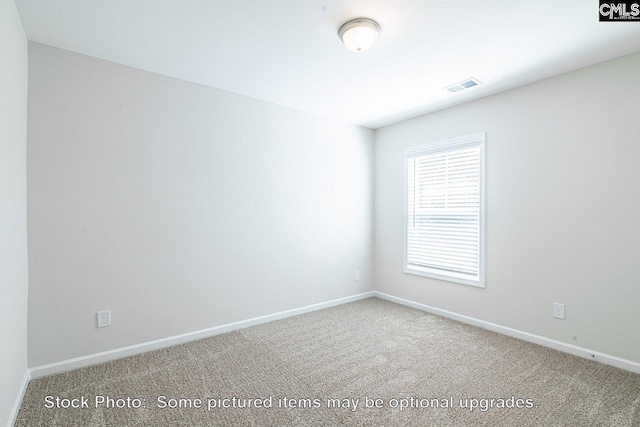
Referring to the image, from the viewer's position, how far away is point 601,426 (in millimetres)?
1822

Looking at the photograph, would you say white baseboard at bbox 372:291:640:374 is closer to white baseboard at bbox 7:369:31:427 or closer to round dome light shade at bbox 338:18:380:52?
round dome light shade at bbox 338:18:380:52

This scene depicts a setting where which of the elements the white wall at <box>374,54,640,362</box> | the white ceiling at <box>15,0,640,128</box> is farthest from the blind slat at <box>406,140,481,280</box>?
the white ceiling at <box>15,0,640,128</box>

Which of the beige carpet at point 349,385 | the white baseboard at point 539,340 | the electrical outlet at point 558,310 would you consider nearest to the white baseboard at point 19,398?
the beige carpet at point 349,385

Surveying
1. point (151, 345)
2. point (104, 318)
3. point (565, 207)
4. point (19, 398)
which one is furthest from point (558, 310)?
point (19, 398)

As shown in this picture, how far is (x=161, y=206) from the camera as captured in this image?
9.41 feet

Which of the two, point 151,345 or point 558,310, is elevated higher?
point 558,310

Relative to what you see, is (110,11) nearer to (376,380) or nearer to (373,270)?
(376,380)

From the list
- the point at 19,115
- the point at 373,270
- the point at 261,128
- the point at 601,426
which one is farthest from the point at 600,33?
the point at 19,115

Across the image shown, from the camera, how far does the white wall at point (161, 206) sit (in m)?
2.39

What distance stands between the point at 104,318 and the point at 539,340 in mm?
3872

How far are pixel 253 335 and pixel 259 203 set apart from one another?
1.39 m

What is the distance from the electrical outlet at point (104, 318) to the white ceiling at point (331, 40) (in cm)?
211

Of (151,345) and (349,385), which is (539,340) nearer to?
(349,385)

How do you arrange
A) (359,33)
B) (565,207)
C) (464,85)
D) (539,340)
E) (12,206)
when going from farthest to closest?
1. (464,85)
2. (539,340)
3. (565,207)
4. (359,33)
5. (12,206)
